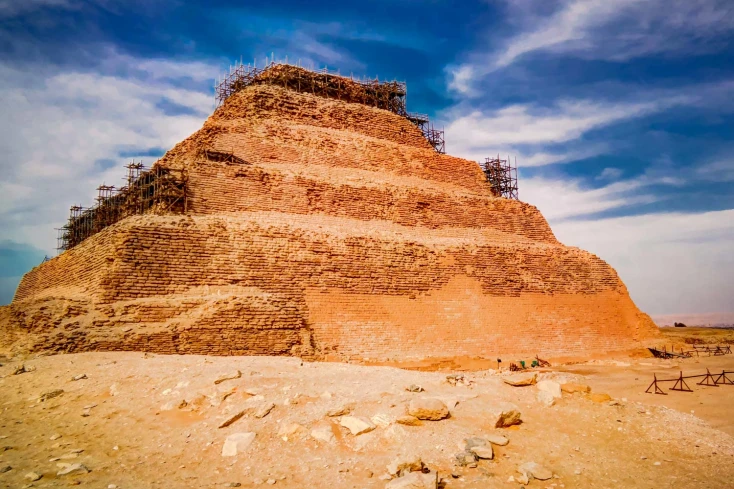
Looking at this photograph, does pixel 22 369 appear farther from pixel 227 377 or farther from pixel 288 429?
pixel 288 429

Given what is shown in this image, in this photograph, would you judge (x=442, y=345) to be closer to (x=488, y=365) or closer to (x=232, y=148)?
(x=488, y=365)

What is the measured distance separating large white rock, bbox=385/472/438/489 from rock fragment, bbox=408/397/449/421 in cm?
154

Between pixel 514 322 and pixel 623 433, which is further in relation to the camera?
pixel 514 322

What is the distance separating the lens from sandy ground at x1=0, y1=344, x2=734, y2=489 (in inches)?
241

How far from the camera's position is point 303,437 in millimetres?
6879

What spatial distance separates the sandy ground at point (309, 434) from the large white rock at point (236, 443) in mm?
95

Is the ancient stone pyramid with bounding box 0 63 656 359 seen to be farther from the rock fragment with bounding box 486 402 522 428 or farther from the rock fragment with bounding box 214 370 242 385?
the rock fragment with bounding box 486 402 522 428

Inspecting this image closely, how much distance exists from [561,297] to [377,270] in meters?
9.47

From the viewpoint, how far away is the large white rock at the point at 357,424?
6.91 metres

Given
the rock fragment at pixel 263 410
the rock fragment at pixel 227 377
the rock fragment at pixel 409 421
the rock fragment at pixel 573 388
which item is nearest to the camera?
the rock fragment at pixel 409 421

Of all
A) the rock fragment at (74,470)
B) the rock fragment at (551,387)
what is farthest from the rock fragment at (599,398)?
the rock fragment at (74,470)

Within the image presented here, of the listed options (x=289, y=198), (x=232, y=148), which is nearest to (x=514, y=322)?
(x=289, y=198)

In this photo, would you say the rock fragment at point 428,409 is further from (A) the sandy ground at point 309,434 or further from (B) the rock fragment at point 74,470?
(B) the rock fragment at point 74,470

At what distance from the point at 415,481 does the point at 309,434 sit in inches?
77.8
